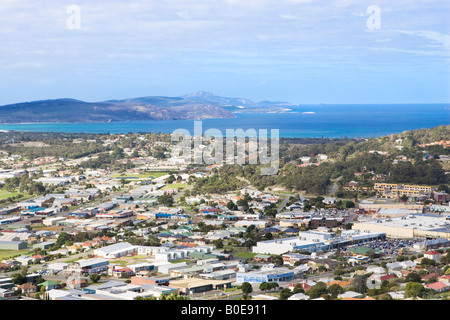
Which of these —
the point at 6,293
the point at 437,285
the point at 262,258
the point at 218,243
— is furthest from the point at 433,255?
the point at 6,293

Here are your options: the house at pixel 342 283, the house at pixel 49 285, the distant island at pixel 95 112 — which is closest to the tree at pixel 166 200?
the house at pixel 49 285

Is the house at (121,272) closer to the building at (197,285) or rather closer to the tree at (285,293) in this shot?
the building at (197,285)

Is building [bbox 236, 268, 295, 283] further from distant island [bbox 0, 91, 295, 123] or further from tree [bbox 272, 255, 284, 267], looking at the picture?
distant island [bbox 0, 91, 295, 123]

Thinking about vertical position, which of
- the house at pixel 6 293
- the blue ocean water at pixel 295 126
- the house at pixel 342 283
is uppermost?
the blue ocean water at pixel 295 126

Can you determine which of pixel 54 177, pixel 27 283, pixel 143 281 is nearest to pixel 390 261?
pixel 143 281

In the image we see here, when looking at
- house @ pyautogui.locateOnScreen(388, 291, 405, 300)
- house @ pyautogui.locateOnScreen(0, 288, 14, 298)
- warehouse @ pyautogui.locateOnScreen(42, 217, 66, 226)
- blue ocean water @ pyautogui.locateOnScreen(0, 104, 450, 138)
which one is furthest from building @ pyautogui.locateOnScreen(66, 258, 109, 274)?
blue ocean water @ pyautogui.locateOnScreen(0, 104, 450, 138)

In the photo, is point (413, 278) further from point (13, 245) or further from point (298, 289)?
point (13, 245)
